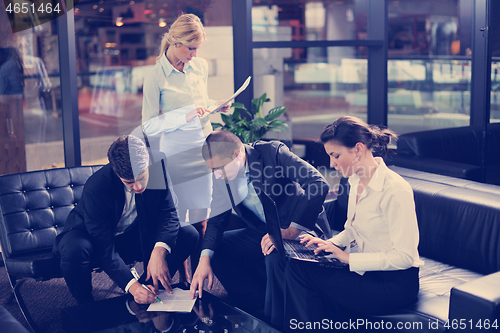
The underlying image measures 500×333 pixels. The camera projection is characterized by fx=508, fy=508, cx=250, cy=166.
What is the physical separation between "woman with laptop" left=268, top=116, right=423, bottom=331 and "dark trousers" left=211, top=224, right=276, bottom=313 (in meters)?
0.50

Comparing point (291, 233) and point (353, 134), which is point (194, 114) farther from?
point (353, 134)

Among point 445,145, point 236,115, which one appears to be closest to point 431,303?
point 236,115

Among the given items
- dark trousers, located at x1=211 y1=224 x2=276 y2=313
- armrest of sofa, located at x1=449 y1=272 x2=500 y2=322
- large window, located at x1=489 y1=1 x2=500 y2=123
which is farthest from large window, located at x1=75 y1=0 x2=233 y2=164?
armrest of sofa, located at x1=449 y1=272 x2=500 y2=322

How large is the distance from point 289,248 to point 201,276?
0.45m

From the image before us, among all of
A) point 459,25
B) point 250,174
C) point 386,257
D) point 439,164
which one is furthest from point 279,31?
point 386,257

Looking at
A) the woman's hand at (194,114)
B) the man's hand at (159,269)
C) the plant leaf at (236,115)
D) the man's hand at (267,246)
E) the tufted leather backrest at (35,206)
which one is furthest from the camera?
the plant leaf at (236,115)

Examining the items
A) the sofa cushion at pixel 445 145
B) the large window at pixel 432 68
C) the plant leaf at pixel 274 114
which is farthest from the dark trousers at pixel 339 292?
the large window at pixel 432 68

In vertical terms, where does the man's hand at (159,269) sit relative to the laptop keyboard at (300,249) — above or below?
below

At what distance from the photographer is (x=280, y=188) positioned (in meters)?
2.67

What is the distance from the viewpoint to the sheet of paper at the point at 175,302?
85.1 inches

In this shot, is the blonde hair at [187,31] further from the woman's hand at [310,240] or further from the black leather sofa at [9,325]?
the black leather sofa at [9,325]

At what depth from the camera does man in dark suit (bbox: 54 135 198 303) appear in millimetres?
2424

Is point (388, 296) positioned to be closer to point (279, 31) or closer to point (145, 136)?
point (145, 136)

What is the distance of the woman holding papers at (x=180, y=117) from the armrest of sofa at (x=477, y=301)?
1.75 meters
